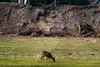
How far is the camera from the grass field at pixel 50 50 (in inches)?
2082

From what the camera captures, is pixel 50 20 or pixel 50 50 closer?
pixel 50 50

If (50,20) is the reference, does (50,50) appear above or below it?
below

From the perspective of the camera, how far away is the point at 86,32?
7869 cm

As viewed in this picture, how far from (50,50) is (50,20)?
2000 centimetres

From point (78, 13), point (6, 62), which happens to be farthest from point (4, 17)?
point (6, 62)

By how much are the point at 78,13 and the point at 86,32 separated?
18.7 feet

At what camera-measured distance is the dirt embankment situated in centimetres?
7912

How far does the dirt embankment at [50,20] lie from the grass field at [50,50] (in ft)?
19.8

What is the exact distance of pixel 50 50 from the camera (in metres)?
62.4

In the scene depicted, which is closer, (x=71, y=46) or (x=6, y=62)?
(x=6, y=62)

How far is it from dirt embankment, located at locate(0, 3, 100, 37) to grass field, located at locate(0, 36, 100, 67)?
19.8 ft

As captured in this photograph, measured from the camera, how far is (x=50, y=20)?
8206 centimetres

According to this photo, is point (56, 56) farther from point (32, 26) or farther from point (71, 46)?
point (32, 26)

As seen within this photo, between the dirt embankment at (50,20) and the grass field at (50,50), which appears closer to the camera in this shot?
the grass field at (50,50)
